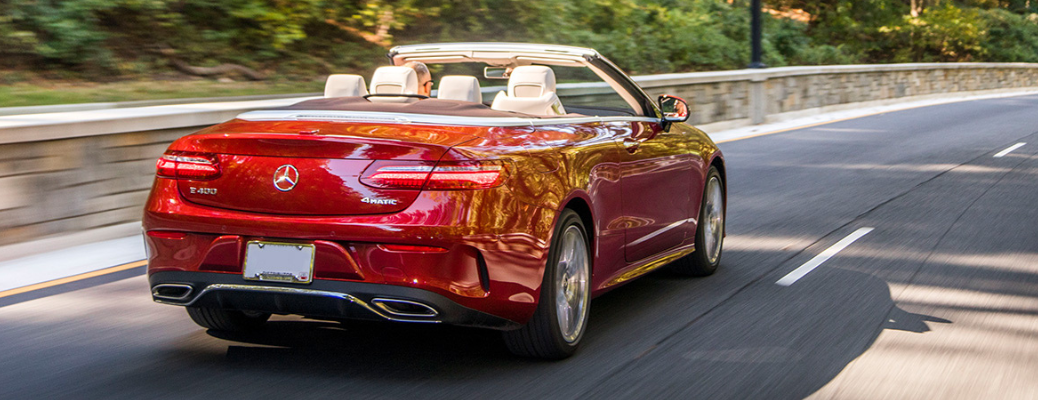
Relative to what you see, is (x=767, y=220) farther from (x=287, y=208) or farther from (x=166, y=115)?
(x=287, y=208)

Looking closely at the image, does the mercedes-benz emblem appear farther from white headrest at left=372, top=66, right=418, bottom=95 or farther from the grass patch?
the grass patch

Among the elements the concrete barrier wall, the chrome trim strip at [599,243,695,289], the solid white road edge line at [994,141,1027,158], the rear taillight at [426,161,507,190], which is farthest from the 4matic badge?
the solid white road edge line at [994,141,1027,158]

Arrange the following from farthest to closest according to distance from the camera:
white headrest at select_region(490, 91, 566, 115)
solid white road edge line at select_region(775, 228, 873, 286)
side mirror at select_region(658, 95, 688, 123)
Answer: solid white road edge line at select_region(775, 228, 873, 286) → side mirror at select_region(658, 95, 688, 123) → white headrest at select_region(490, 91, 566, 115)

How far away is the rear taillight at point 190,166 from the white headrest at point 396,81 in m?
1.50

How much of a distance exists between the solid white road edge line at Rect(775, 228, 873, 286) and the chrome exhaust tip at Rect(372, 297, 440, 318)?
314cm

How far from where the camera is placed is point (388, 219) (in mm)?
4324

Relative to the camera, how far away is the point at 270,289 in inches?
A: 172

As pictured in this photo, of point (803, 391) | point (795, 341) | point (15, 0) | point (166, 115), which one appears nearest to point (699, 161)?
point (795, 341)

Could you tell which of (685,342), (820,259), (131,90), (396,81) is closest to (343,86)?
(396,81)

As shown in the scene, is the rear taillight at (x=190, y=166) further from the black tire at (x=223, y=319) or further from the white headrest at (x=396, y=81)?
the white headrest at (x=396, y=81)

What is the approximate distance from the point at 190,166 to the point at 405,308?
1.08 metres

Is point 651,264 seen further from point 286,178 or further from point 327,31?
point 327,31

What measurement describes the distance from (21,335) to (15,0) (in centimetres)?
1218

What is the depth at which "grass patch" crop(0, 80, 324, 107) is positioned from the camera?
15.4m
